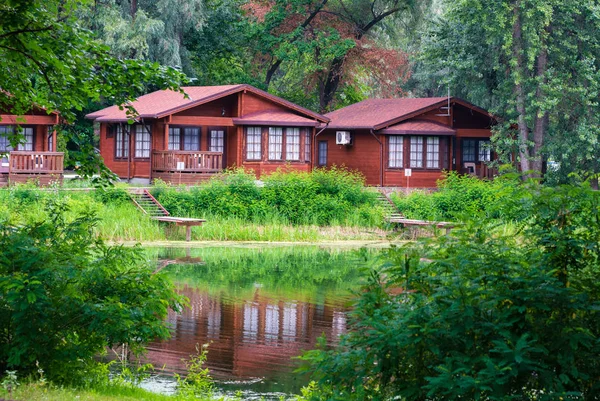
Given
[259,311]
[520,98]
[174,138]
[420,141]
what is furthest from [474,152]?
[259,311]

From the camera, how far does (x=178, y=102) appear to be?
44938mm

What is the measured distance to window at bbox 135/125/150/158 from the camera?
45.6m

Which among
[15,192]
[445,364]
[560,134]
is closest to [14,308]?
[445,364]

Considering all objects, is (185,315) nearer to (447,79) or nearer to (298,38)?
(447,79)

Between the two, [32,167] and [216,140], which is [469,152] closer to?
[216,140]

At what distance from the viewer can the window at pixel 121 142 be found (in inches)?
1828

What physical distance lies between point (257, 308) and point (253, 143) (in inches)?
940

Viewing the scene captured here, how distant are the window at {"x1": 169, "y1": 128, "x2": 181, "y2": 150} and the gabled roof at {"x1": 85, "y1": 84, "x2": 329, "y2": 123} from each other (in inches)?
46.0

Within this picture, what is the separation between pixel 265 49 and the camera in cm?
5534

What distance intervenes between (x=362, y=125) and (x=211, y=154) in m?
7.45

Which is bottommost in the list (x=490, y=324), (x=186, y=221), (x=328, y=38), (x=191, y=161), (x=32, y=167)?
(x=490, y=324)

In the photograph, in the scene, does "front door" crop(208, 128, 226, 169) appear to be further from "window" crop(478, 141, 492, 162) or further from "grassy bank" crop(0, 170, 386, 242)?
"window" crop(478, 141, 492, 162)

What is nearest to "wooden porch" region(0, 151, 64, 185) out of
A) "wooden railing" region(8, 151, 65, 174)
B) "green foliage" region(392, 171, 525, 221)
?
"wooden railing" region(8, 151, 65, 174)

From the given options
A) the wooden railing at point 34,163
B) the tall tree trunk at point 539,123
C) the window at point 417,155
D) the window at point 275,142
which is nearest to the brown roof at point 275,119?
the window at point 275,142
